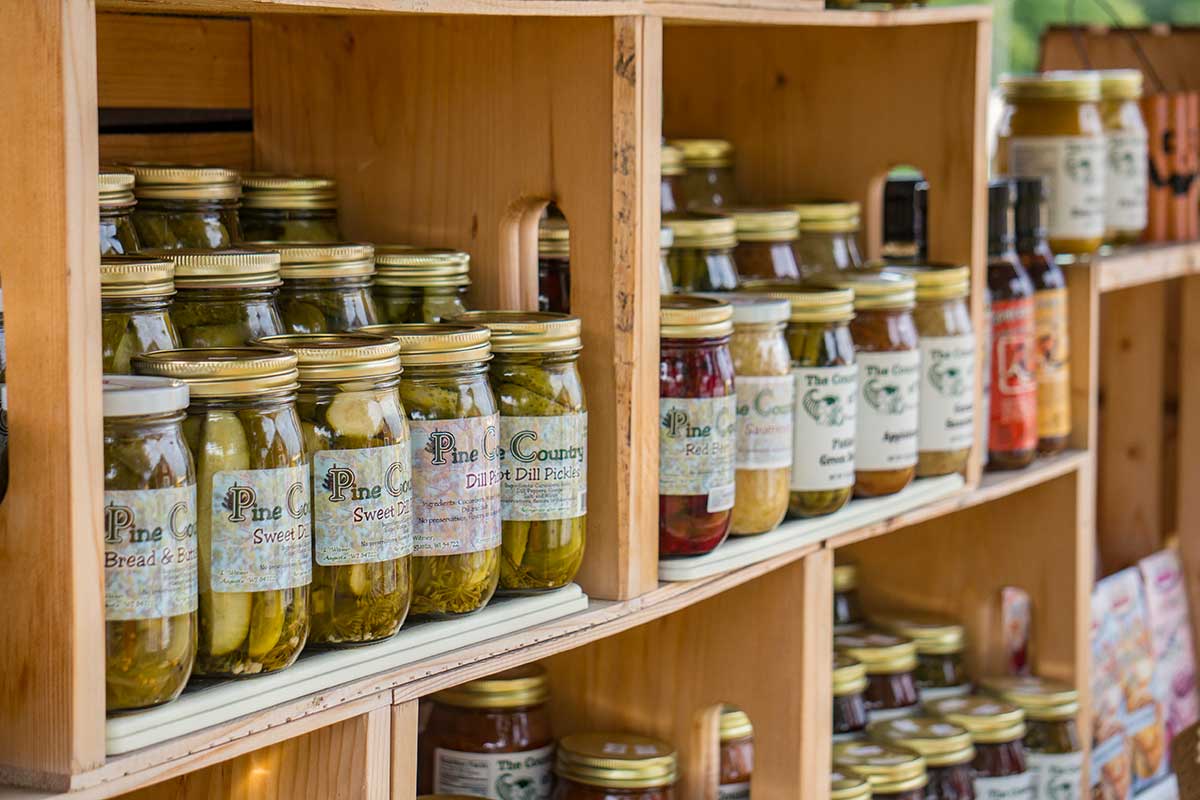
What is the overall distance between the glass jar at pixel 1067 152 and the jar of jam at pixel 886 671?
509 mm

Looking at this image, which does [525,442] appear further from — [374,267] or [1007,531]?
[1007,531]

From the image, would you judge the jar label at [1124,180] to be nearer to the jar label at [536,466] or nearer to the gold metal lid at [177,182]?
the jar label at [536,466]

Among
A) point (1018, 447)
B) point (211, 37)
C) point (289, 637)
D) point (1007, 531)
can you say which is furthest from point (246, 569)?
point (1007, 531)

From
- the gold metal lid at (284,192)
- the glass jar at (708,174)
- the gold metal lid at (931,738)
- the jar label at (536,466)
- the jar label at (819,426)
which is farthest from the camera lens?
the gold metal lid at (931,738)

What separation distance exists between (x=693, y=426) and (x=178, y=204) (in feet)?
1.34

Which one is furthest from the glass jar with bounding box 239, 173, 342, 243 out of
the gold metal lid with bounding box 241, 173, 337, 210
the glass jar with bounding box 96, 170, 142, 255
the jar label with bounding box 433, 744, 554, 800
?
the jar label with bounding box 433, 744, 554, 800

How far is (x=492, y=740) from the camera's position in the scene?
4.80 feet

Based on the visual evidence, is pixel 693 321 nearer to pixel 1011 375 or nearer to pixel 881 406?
pixel 881 406

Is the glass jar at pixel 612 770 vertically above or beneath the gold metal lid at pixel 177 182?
beneath

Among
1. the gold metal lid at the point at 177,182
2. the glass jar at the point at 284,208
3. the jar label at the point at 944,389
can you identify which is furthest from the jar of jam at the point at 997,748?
the gold metal lid at the point at 177,182

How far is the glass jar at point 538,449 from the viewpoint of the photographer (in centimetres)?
112

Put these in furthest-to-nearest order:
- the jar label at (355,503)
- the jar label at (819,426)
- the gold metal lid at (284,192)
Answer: the jar label at (819,426) < the gold metal lid at (284,192) < the jar label at (355,503)

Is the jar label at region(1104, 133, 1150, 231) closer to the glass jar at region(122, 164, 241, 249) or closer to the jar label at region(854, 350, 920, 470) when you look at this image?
the jar label at region(854, 350, 920, 470)

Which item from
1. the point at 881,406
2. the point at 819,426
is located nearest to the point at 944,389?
the point at 881,406
